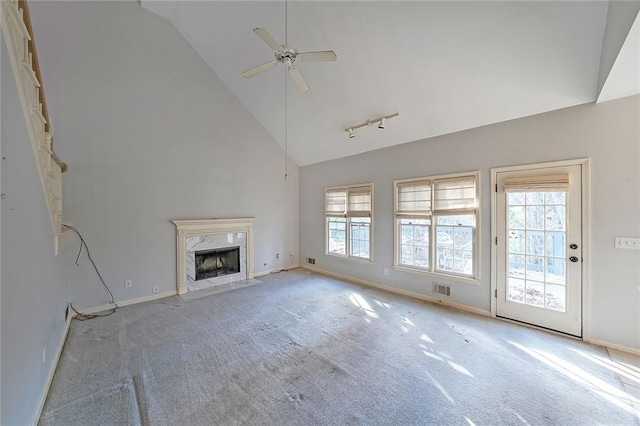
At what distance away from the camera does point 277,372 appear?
95.6 inches

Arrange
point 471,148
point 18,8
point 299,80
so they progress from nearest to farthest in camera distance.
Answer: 1. point 18,8
2. point 299,80
3. point 471,148

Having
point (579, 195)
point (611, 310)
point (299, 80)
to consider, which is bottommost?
point (611, 310)

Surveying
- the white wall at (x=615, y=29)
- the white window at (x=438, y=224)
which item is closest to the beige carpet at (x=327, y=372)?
the white window at (x=438, y=224)

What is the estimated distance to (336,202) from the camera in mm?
5973

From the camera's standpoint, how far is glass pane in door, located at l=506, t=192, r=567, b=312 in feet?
10.4

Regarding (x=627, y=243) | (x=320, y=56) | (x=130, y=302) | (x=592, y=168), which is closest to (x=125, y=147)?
(x=130, y=302)

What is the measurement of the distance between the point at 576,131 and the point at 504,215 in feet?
4.00

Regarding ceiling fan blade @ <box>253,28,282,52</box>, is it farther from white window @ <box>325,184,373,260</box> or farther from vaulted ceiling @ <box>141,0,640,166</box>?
white window @ <box>325,184,373,260</box>

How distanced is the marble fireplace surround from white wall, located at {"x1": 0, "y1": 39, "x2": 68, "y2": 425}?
2307 mm

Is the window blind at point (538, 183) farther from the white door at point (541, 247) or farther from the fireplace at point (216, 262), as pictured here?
the fireplace at point (216, 262)

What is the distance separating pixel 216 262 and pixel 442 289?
14.0ft

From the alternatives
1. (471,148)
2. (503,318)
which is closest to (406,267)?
(503,318)

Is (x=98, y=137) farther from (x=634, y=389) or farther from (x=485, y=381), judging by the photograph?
(x=634, y=389)

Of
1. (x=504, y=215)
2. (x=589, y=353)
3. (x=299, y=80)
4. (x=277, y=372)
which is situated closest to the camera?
(x=277, y=372)
